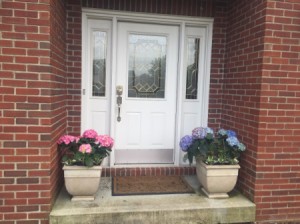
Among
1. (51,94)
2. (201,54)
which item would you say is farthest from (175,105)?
(51,94)

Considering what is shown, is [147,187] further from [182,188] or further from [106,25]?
[106,25]

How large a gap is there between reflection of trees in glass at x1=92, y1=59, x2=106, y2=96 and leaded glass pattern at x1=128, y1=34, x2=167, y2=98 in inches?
13.5

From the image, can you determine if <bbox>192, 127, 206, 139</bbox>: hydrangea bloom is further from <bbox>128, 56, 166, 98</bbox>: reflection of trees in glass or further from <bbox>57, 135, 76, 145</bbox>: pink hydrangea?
<bbox>57, 135, 76, 145</bbox>: pink hydrangea

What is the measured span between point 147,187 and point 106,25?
6.88 feet

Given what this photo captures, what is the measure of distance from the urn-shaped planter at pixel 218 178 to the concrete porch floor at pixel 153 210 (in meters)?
0.09

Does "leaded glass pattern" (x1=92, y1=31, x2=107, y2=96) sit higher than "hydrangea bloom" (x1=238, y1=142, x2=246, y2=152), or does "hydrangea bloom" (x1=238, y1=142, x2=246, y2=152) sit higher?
"leaded glass pattern" (x1=92, y1=31, x2=107, y2=96)

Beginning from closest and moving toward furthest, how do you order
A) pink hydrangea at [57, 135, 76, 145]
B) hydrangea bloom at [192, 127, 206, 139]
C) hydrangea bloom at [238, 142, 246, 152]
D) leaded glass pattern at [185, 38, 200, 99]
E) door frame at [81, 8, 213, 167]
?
pink hydrangea at [57, 135, 76, 145], hydrangea bloom at [238, 142, 246, 152], hydrangea bloom at [192, 127, 206, 139], door frame at [81, 8, 213, 167], leaded glass pattern at [185, 38, 200, 99]

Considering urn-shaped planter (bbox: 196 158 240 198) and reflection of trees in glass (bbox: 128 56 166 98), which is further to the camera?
reflection of trees in glass (bbox: 128 56 166 98)

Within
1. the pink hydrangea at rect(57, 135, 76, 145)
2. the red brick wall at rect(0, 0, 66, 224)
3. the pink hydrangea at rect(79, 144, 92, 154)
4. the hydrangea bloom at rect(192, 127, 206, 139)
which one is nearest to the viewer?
the red brick wall at rect(0, 0, 66, 224)

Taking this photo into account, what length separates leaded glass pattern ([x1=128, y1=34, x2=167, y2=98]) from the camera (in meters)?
3.52

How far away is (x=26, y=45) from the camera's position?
93.5 inches

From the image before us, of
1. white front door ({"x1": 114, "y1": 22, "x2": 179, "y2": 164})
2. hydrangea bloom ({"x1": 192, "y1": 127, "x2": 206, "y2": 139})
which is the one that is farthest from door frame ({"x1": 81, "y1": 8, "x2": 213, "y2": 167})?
hydrangea bloom ({"x1": 192, "y1": 127, "x2": 206, "y2": 139})

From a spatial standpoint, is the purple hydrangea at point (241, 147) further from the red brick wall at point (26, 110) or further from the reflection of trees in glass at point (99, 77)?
the red brick wall at point (26, 110)

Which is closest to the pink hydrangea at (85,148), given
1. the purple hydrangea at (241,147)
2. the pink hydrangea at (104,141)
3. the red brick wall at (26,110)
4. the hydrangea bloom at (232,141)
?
the pink hydrangea at (104,141)
